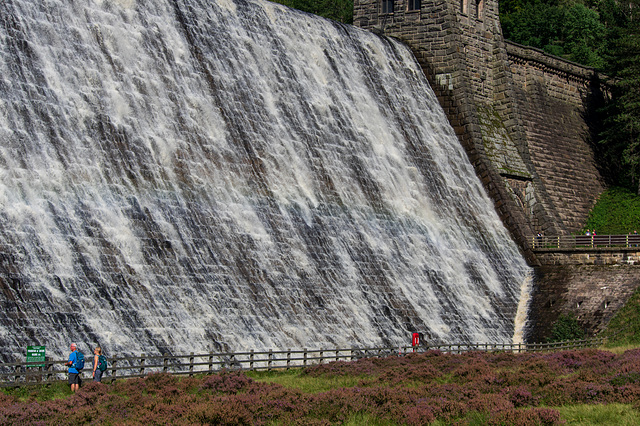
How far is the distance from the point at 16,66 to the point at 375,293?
677 inches

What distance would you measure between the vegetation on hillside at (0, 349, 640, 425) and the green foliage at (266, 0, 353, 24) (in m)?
72.5

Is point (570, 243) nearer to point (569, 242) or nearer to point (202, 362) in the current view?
point (569, 242)

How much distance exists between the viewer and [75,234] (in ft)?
85.9

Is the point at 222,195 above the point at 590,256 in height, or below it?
above

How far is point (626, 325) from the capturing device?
38.0 metres

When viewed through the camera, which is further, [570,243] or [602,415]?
[570,243]

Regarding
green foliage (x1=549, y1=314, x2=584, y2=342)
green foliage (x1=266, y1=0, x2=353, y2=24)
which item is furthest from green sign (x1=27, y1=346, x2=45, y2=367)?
green foliage (x1=266, y1=0, x2=353, y2=24)

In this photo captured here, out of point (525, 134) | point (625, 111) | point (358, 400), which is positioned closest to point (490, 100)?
point (525, 134)

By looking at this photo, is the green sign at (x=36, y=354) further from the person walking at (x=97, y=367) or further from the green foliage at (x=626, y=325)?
the green foliage at (x=626, y=325)

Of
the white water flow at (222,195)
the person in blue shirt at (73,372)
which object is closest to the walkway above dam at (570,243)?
the white water flow at (222,195)

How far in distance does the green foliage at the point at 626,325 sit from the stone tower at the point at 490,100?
21.4 ft

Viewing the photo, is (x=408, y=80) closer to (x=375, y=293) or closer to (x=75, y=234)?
(x=375, y=293)

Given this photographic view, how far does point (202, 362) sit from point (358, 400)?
9224 millimetres

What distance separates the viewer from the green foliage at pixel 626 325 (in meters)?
37.0
